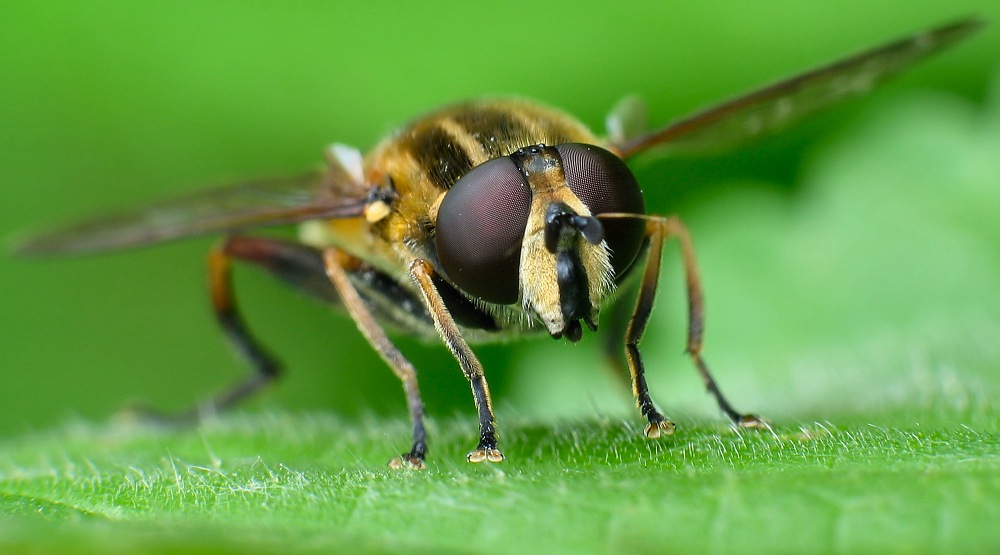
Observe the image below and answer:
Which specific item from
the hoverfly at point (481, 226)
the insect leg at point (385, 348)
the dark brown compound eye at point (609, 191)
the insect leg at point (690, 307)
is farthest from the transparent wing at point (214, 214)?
the insect leg at point (690, 307)

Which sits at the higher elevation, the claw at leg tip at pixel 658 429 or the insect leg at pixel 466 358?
the insect leg at pixel 466 358

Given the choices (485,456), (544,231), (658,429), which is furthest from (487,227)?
(658,429)

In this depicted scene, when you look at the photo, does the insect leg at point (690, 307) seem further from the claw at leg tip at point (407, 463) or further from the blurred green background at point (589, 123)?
the blurred green background at point (589, 123)

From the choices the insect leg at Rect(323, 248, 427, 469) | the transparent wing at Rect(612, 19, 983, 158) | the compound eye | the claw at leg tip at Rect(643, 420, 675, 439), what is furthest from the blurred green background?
the compound eye

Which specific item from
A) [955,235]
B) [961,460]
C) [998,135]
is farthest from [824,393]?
[961,460]

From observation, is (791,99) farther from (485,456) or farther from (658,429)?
(485,456)

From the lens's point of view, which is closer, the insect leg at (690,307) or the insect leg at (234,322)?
the insect leg at (690,307)

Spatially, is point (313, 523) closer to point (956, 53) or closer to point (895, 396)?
point (895, 396)
